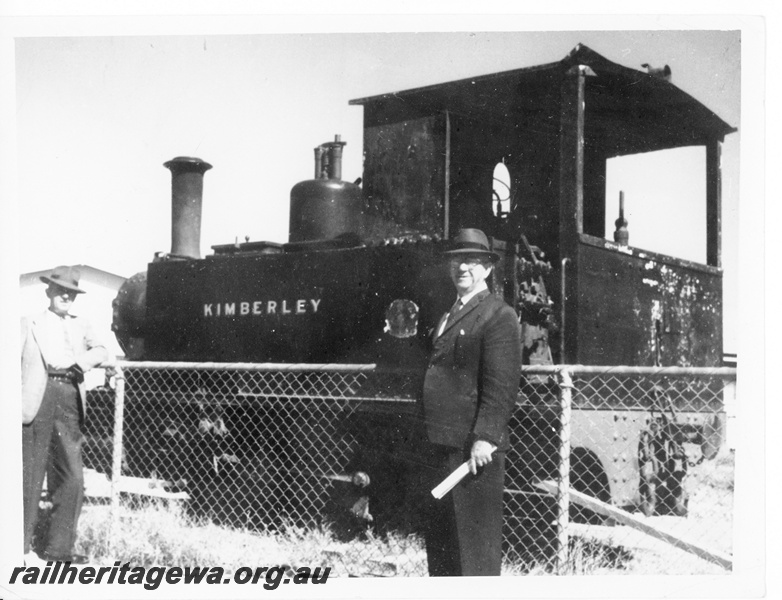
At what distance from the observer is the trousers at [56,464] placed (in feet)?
17.2

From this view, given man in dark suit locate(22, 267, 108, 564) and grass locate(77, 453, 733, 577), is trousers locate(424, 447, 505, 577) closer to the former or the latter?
grass locate(77, 453, 733, 577)

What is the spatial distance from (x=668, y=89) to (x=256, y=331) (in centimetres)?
340

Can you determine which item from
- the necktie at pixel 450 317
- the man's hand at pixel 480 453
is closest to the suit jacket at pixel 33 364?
the necktie at pixel 450 317

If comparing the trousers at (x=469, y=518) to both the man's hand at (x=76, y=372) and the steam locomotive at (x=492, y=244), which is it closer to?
the steam locomotive at (x=492, y=244)

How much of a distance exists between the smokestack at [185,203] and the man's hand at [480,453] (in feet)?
17.1

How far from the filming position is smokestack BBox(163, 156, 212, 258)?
8695mm

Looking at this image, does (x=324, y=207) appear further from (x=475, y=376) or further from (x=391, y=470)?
(x=475, y=376)

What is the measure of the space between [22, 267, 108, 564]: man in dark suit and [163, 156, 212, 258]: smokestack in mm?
3155

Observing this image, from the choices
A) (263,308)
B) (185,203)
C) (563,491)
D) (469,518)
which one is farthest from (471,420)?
(185,203)

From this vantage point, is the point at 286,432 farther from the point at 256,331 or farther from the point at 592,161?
the point at 592,161

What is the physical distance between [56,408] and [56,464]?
0.34 metres

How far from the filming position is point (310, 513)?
628cm

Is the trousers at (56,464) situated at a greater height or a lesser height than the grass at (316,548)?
greater

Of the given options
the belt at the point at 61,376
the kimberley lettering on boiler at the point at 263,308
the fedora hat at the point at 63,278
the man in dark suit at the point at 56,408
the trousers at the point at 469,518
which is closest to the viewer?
the trousers at the point at 469,518
